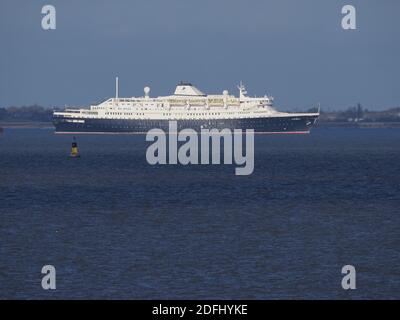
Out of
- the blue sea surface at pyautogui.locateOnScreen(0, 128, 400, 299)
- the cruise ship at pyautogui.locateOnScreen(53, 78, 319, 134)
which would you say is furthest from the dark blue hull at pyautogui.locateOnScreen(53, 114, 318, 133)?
the blue sea surface at pyautogui.locateOnScreen(0, 128, 400, 299)

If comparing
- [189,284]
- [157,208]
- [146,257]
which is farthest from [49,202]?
[189,284]

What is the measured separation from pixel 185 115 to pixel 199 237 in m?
149

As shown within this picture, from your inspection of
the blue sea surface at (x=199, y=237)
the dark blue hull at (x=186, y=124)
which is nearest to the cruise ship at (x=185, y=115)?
the dark blue hull at (x=186, y=124)

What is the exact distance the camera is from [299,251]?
115 ft

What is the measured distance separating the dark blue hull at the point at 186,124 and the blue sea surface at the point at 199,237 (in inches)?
4474

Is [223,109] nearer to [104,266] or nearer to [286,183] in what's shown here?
[286,183]

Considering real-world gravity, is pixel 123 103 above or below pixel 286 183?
above

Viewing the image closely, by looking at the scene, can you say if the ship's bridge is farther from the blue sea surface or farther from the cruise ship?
the blue sea surface

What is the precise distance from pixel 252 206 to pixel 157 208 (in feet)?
14.3

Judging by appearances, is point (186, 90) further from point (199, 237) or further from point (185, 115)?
point (199, 237)

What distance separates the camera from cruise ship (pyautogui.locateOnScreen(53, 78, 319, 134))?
183625 mm

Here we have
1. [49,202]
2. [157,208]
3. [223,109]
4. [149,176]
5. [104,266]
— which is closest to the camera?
[104,266]

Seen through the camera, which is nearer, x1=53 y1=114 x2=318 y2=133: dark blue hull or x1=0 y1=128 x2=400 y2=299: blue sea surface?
x1=0 y1=128 x2=400 y2=299: blue sea surface

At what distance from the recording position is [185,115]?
187m
